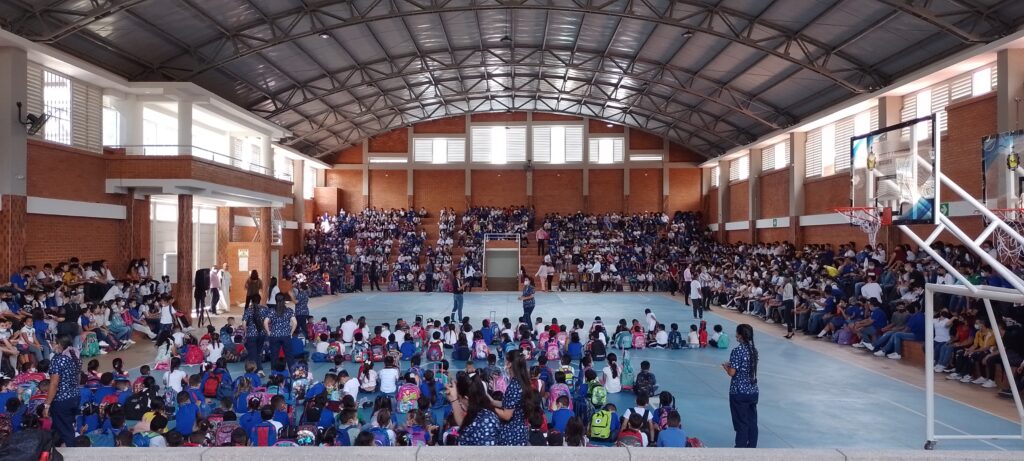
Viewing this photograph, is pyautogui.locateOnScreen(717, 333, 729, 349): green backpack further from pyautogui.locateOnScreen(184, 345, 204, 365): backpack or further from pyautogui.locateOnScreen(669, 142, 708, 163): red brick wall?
pyautogui.locateOnScreen(669, 142, 708, 163): red brick wall

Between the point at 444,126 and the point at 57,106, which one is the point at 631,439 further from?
the point at 444,126

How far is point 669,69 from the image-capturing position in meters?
29.6

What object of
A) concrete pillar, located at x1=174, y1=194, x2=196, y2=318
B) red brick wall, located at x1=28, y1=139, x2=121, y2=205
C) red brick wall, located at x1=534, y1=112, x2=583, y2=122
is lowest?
concrete pillar, located at x1=174, y1=194, x2=196, y2=318

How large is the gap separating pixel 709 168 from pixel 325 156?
85.3 feet

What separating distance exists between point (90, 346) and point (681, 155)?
36037mm

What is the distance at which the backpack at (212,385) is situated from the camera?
411 inches

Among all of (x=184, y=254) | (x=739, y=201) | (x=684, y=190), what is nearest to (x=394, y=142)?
(x=684, y=190)

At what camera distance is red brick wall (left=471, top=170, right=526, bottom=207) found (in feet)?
142

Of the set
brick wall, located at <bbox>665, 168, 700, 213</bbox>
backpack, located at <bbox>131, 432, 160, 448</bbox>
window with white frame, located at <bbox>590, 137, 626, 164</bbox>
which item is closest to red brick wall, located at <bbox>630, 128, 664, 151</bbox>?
window with white frame, located at <bbox>590, 137, 626, 164</bbox>

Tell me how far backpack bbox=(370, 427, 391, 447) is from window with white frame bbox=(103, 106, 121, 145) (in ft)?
63.7

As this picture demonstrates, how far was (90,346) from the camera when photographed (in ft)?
51.2

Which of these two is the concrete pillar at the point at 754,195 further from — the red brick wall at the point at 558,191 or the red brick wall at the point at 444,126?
the red brick wall at the point at 444,126

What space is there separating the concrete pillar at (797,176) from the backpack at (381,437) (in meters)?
27.3

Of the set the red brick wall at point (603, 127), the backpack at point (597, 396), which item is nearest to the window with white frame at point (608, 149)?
the red brick wall at point (603, 127)
